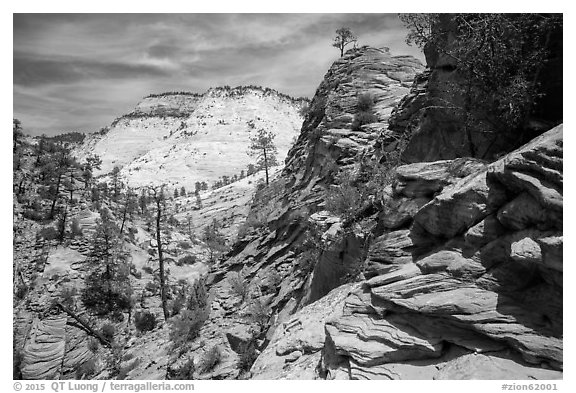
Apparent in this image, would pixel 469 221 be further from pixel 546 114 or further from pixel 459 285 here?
pixel 546 114

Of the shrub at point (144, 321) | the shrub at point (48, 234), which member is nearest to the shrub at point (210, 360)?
the shrub at point (144, 321)

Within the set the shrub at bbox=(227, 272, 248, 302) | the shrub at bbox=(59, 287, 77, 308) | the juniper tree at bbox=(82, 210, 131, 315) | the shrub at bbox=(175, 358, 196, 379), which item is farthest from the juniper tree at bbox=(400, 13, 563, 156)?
the shrub at bbox=(59, 287, 77, 308)

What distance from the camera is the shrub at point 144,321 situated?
24.6 metres

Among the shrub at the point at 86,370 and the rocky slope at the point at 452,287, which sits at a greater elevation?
the rocky slope at the point at 452,287

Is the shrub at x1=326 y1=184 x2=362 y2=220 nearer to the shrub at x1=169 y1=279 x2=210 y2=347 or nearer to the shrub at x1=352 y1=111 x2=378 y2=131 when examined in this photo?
the shrub at x1=352 y1=111 x2=378 y2=131

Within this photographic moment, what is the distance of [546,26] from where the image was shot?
28.2 ft

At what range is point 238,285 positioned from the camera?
1956cm

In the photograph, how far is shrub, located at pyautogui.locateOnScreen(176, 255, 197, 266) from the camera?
3334cm

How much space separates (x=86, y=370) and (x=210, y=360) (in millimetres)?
10796

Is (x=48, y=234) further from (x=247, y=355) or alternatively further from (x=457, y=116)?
(x=457, y=116)

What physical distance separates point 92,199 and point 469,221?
1390 inches

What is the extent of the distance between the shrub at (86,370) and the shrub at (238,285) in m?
9.63

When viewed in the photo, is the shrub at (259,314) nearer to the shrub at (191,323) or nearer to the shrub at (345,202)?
the shrub at (191,323)
